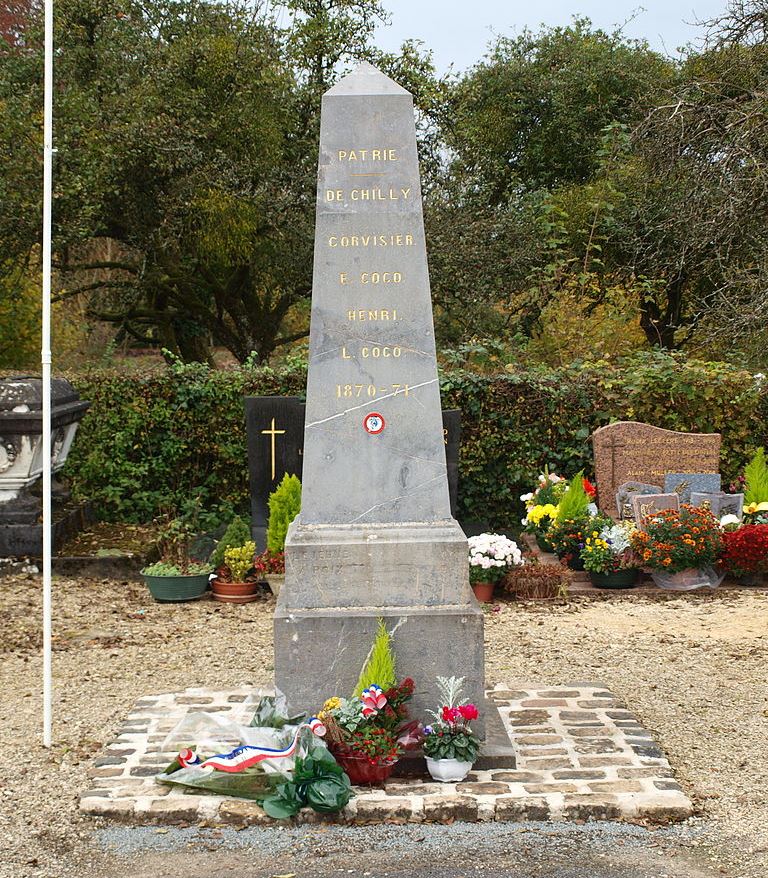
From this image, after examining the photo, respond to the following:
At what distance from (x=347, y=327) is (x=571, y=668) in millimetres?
3176

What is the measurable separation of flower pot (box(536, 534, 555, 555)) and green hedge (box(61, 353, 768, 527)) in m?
1.33

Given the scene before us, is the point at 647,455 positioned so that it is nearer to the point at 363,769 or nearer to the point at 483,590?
the point at 483,590

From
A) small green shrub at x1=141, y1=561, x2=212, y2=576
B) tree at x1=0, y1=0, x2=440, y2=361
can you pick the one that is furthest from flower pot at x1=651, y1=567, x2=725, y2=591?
tree at x1=0, y1=0, x2=440, y2=361

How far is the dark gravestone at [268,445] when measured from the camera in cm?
1097

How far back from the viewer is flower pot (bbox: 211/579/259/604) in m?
9.62

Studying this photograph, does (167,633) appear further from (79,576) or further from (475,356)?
(475,356)

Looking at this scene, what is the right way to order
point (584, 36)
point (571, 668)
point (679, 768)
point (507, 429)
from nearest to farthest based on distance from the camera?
point (679, 768) < point (571, 668) < point (507, 429) < point (584, 36)

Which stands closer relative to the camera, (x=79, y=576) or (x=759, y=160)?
(x=79, y=576)

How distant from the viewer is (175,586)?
31.3 feet

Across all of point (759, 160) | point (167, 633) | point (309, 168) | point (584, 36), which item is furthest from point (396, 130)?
point (584, 36)

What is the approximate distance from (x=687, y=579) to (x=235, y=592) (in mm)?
4115

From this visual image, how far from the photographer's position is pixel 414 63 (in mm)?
17266

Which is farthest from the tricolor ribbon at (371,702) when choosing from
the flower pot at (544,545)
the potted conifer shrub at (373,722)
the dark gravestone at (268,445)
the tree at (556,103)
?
the tree at (556,103)

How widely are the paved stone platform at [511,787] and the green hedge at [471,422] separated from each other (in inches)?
248
